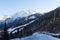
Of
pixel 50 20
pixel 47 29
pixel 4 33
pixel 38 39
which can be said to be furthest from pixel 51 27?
pixel 4 33

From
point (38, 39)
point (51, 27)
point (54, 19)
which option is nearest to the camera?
point (38, 39)

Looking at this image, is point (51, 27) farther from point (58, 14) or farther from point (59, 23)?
point (58, 14)

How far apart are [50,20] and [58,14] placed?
34.2 feet

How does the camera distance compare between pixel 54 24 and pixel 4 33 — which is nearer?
pixel 4 33

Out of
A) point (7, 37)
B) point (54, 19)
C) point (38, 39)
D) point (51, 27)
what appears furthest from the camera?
point (54, 19)

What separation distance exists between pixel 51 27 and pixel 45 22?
18.4m

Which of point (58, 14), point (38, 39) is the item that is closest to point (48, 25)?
point (58, 14)

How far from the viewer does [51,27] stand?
6122 inches

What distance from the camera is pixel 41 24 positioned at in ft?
568

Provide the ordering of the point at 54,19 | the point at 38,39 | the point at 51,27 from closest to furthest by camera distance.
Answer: the point at 38,39, the point at 51,27, the point at 54,19

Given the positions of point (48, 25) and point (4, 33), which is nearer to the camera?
point (4, 33)

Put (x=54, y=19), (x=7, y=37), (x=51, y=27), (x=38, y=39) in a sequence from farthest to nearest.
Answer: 1. (x=54, y=19)
2. (x=51, y=27)
3. (x=38, y=39)
4. (x=7, y=37)

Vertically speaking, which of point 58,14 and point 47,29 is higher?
point 58,14

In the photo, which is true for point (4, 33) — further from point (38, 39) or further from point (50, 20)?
point (50, 20)
